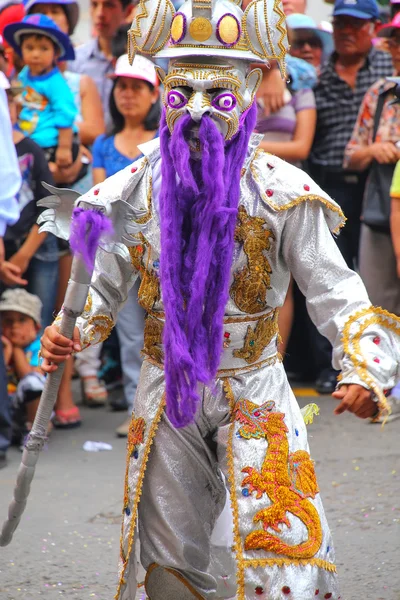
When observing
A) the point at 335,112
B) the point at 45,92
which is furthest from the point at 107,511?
the point at 335,112

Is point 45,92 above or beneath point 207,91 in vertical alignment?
beneath

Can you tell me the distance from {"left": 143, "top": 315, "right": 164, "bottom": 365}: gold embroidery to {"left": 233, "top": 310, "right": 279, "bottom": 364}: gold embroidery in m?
0.23

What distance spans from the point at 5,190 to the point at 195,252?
95.6 inches

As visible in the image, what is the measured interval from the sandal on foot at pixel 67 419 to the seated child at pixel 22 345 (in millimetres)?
339

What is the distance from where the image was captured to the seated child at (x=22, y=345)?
18.9ft

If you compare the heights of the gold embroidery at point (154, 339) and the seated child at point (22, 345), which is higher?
the gold embroidery at point (154, 339)

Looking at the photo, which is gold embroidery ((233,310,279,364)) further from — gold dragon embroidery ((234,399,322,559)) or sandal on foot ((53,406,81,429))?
sandal on foot ((53,406,81,429))


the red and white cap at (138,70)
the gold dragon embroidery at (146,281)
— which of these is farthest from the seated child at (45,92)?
the gold dragon embroidery at (146,281)

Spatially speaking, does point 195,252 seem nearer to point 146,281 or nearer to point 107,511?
point 146,281

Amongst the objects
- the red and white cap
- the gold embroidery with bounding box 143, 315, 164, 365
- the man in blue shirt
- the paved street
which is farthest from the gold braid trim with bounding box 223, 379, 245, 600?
the red and white cap

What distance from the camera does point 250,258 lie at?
123 inches

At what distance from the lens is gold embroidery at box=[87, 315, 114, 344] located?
322cm

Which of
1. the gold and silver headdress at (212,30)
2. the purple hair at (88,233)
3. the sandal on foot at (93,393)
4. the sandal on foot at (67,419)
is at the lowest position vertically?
the sandal on foot at (93,393)

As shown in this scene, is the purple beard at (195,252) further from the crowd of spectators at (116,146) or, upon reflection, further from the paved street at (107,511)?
the crowd of spectators at (116,146)
